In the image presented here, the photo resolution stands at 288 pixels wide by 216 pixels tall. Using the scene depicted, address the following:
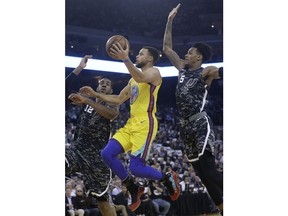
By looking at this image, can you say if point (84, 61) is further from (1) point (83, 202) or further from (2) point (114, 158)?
(1) point (83, 202)

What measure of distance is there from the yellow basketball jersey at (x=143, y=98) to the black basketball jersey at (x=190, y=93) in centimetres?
28

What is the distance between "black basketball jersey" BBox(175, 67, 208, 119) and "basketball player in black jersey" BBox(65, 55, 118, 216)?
72cm

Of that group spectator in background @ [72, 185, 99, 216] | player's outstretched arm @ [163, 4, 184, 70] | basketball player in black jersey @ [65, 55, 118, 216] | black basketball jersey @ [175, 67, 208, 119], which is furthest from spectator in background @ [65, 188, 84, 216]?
player's outstretched arm @ [163, 4, 184, 70]

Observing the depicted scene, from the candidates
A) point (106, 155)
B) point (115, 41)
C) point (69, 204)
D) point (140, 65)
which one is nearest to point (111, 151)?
point (106, 155)

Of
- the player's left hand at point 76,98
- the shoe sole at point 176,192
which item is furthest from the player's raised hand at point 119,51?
the shoe sole at point 176,192

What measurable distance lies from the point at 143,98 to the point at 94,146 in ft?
2.53

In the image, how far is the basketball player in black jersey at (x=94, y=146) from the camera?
543 centimetres

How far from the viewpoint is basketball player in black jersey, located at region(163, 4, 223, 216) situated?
5.36 meters

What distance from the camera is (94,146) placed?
552cm
